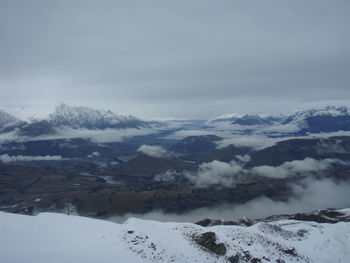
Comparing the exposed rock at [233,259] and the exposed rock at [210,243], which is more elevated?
the exposed rock at [210,243]

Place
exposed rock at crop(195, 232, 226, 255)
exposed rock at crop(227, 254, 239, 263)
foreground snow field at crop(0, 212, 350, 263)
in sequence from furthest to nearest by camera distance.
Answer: exposed rock at crop(195, 232, 226, 255) → exposed rock at crop(227, 254, 239, 263) → foreground snow field at crop(0, 212, 350, 263)

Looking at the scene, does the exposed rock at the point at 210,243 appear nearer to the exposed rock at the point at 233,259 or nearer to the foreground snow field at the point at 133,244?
the foreground snow field at the point at 133,244

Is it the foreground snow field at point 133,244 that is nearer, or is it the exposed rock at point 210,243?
the foreground snow field at point 133,244

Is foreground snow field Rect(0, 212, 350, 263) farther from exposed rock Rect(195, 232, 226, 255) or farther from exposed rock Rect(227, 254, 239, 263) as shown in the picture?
exposed rock Rect(195, 232, 226, 255)

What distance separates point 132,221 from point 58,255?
74.7 ft

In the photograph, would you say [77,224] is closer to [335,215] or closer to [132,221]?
[132,221]

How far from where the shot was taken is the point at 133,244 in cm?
4466

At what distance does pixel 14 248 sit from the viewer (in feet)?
118

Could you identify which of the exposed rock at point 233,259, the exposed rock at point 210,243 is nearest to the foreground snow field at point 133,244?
the exposed rock at point 233,259

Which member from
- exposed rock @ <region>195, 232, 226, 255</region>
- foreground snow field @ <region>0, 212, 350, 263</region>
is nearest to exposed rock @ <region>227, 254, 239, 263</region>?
foreground snow field @ <region>0, 212, 350, 263</region>

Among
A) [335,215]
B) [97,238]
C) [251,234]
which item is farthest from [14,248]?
[335,215]

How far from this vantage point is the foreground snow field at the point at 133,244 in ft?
122

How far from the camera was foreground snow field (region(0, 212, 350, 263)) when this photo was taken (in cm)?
3716

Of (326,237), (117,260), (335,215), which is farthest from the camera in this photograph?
(335,215)
